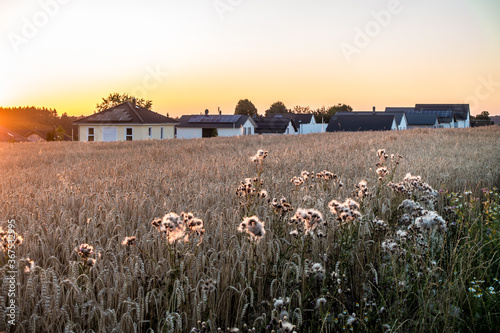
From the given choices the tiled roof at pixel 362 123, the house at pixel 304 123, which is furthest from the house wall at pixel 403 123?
the house at pixel 304 123

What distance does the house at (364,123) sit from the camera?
76.7 meters

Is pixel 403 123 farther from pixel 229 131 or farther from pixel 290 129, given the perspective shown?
pixel 229 131

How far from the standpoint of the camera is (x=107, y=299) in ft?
10.3

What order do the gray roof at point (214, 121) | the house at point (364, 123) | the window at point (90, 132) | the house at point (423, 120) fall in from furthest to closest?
1. the house at point (423, 120)
2. the house at point (364, 123)
3. the gray roof at point (214, 121)
4. the window at point (90, 132)

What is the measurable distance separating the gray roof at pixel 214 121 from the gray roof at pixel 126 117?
1610 centimetres

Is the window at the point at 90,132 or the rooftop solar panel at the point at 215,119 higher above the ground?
the rooftop solar panel at the point at 215,119

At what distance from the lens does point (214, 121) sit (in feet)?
246

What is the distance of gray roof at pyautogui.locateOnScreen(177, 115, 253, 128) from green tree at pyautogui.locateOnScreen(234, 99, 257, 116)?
32455mm

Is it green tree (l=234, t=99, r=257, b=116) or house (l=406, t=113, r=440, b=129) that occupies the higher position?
green tree (l=234, t=99, r=257, b=116)

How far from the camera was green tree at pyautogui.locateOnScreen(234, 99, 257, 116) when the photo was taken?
360 feet

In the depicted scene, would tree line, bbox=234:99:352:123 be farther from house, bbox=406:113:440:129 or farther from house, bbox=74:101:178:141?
house, bbox=74:101:178:141

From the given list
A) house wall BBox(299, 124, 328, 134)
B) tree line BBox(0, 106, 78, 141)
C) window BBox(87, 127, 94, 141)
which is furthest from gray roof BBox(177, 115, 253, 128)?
tree line BBox(0, 106, 78, 141)

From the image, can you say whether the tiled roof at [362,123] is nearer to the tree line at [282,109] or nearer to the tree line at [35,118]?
the tree line at [282,109]

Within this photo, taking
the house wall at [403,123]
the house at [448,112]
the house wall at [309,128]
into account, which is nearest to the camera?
the house wall at [403,123]
